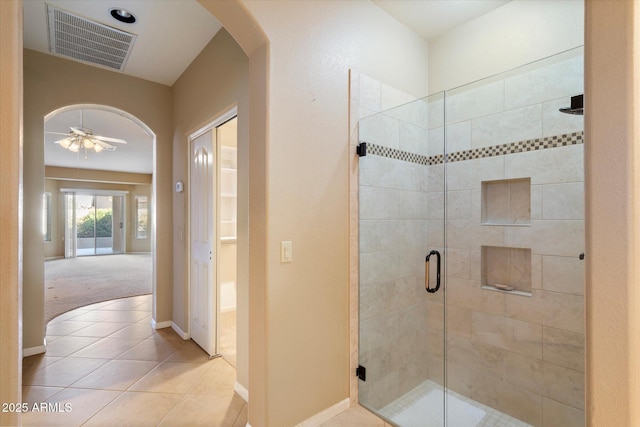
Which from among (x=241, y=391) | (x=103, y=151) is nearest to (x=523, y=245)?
(x=241, y=391)

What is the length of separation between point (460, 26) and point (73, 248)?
11.9 metres

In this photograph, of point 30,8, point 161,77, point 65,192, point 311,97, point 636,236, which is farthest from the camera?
point 65,192

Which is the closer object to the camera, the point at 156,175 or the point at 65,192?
the point at 156,175

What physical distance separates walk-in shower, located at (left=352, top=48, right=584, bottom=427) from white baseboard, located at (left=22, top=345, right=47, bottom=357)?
3.05 metres

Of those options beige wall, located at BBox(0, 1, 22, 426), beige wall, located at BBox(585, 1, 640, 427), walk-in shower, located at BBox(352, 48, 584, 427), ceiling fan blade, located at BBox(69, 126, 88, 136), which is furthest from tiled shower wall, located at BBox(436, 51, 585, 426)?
ceiling fan blade, located at BBox(69, 126, 88, 136)

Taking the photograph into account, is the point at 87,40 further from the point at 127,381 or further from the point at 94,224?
the point at 94,224

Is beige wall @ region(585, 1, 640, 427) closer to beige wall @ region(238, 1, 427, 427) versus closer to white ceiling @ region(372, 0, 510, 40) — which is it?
beige wall @ region(238, 1, 427, 427)

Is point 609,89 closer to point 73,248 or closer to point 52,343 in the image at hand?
point 52,343

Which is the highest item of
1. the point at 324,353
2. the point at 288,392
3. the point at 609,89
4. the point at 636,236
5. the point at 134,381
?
the point at 609,89

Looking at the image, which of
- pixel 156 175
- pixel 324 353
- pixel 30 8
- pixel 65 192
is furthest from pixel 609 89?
pixel 65 192

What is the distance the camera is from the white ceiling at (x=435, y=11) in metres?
2.32

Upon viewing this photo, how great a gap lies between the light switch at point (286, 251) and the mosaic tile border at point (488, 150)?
0.90 m

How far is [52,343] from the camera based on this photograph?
3141mm

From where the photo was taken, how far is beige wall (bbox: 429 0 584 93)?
2.05 meters
